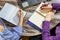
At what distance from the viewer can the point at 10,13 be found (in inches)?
60.7

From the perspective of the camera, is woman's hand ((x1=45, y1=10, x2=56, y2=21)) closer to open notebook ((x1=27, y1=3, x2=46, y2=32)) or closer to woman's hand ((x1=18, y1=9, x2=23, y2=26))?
open notebook ((x1=27, y1=3, x2=46, y2=32))

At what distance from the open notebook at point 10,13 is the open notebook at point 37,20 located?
0.11 meters

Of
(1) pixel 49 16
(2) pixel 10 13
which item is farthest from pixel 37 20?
(2) pixel 10 13

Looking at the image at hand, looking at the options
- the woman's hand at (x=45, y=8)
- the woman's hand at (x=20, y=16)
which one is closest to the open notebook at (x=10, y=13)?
the woman's hand at (x=20, y=16)

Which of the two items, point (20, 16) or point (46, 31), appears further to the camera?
point (20, 16)

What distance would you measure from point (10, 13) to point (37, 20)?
24 centimetres

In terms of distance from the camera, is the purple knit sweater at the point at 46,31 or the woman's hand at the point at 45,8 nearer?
the purple knit sweater at the point at 46,31

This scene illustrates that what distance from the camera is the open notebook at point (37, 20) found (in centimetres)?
145

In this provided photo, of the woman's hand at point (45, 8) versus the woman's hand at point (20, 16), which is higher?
the woman's hand at point (45, 8)

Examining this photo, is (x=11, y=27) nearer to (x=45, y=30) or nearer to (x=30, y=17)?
(x=30, y=17)

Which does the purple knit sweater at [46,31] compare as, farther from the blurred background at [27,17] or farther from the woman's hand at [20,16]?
the woman's hand at [20,16]

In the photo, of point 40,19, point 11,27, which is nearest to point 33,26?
point 40,19

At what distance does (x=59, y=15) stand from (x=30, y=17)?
0.24 meters

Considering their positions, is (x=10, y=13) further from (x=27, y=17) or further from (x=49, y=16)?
(x=49, y=16)
